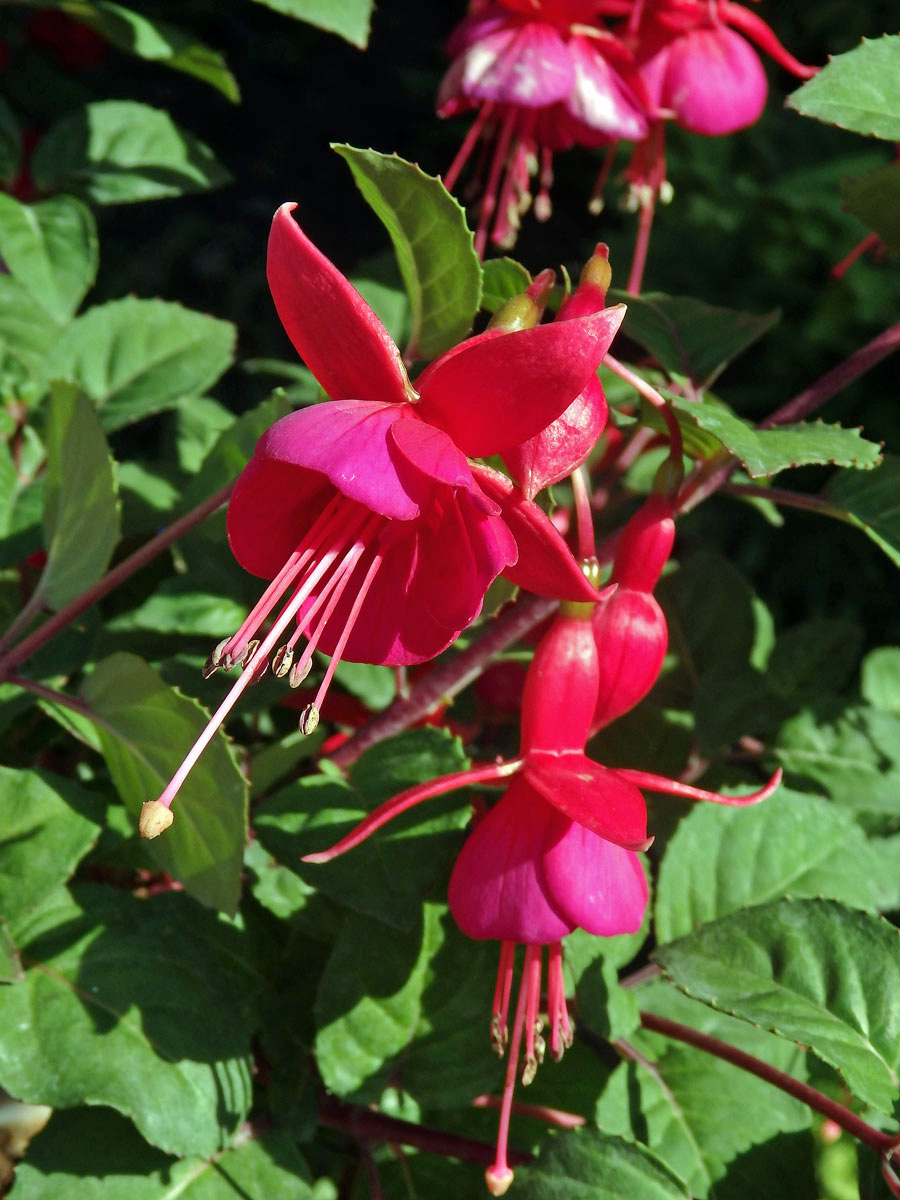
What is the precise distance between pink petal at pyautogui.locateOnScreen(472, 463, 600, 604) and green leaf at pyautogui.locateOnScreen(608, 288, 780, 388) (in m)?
0.24

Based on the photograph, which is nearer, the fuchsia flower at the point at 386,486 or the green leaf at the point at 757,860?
the fuchsia flower at the point at 386,486

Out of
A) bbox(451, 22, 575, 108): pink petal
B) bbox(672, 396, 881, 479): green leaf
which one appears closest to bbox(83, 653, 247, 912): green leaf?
bbox(672, 396, 881, 479): green leaf

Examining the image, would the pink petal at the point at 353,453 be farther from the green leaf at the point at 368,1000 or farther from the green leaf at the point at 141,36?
the green leaf at the point at 141,36

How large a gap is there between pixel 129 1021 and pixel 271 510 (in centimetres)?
30

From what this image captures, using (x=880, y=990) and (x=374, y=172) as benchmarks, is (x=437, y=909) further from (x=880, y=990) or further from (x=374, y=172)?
(x=374, y=172)

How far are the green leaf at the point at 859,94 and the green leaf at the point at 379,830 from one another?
0.34 m

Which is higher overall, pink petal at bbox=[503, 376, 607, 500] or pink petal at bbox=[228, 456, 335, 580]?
pink petal at bbox=[503, 376, 607, 500]

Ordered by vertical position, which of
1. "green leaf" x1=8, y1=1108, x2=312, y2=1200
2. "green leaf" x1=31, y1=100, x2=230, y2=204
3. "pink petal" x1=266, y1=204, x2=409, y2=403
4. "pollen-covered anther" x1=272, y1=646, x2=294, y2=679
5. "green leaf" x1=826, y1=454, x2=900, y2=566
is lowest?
"green leaf" x1=8, y1=1108, x2=312, y2=1200

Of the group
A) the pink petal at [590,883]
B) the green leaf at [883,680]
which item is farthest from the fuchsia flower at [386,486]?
the green leaf at [883,680]

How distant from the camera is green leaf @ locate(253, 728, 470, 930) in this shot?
22.4 inches

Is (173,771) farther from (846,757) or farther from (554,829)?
(846,757)

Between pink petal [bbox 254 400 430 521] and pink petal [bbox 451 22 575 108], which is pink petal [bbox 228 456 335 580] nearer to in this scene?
pink petal [bbox 254 400 430 521]

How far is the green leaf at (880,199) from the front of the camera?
23.8 inches

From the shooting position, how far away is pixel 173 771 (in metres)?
0.55
